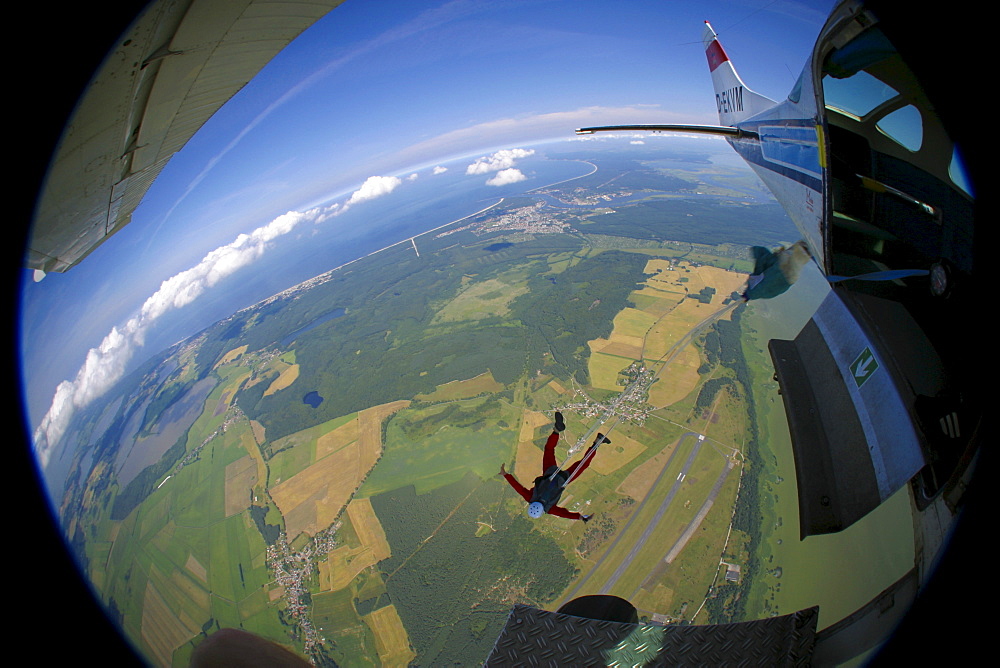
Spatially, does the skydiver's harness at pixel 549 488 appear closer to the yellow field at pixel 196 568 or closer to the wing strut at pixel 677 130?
the wing strut at pixel 677 130

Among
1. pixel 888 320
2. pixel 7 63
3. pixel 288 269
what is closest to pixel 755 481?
pixel 888 320

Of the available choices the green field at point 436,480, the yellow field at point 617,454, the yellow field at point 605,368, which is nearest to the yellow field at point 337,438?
the green field at point 436,480

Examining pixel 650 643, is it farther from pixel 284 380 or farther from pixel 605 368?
pixel 284 380

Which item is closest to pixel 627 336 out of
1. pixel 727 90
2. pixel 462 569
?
pixel 727 90

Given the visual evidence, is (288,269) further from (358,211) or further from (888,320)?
(888,320)

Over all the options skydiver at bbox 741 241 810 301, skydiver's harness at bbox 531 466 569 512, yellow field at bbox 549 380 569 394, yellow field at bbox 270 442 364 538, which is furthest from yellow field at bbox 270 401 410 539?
skydiver at bbox 741 241 810 301

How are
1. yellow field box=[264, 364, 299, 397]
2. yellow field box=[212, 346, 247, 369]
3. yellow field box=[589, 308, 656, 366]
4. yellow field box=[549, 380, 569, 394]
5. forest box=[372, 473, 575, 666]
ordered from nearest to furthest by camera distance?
1. forest box=[372, 473, 575, 666]
2. yellow field box=[549, 380, 569, 394]
3. yellow field box=[589, 308, 656, 366]
4. yellow field box=[264, 364, 299, 397]
5. yellow field box=[212, 346, 247, 369]

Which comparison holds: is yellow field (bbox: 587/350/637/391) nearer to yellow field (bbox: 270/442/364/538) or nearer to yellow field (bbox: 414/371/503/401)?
yellow field (bbox: 414/371/503/401)
